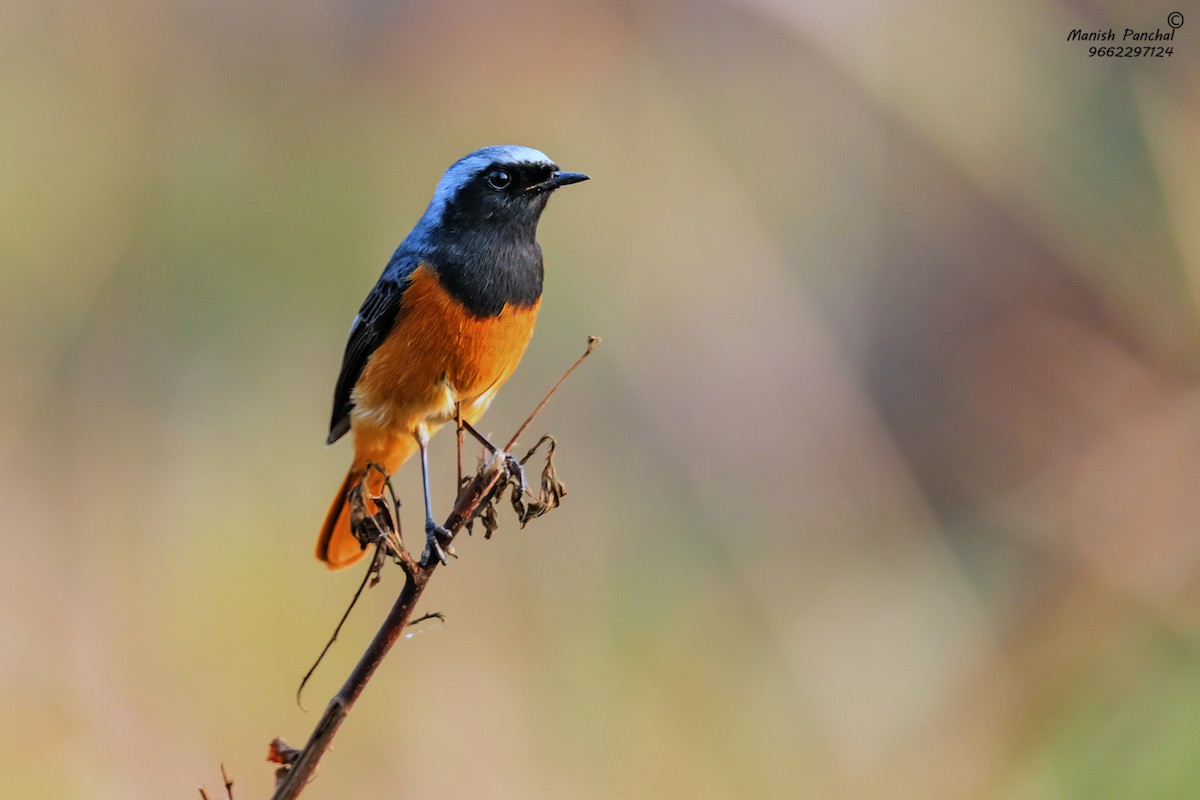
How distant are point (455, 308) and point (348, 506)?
579 millimetres

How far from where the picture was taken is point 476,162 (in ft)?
9.21

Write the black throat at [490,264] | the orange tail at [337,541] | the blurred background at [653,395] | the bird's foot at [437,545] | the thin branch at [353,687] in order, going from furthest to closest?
the blurred background at [653,395]
the orange tail at [337,541]
the black throat at [490,264]
the bird's foot at [437,545]
the thin branch at [353,687]

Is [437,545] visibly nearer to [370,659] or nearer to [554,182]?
[370,659]

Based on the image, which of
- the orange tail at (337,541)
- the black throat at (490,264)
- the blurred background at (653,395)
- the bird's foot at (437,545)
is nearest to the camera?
the bird's foot at (437,545)

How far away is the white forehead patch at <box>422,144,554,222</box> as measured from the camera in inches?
109

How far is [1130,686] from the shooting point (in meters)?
3.70

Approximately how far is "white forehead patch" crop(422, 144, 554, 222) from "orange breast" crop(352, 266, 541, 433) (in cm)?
25

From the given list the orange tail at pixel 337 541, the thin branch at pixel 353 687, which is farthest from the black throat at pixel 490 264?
the thin branch at pixel 353 687

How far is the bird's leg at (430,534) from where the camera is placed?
1.60m

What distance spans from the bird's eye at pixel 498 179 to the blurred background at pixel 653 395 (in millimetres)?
1244

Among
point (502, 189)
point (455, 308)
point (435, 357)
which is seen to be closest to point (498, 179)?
point (502, 189)

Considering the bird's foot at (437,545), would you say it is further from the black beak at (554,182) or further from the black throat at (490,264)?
the black beak at (554,182)

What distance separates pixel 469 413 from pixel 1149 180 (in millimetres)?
2727

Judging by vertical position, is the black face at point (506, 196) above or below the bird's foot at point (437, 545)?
above
